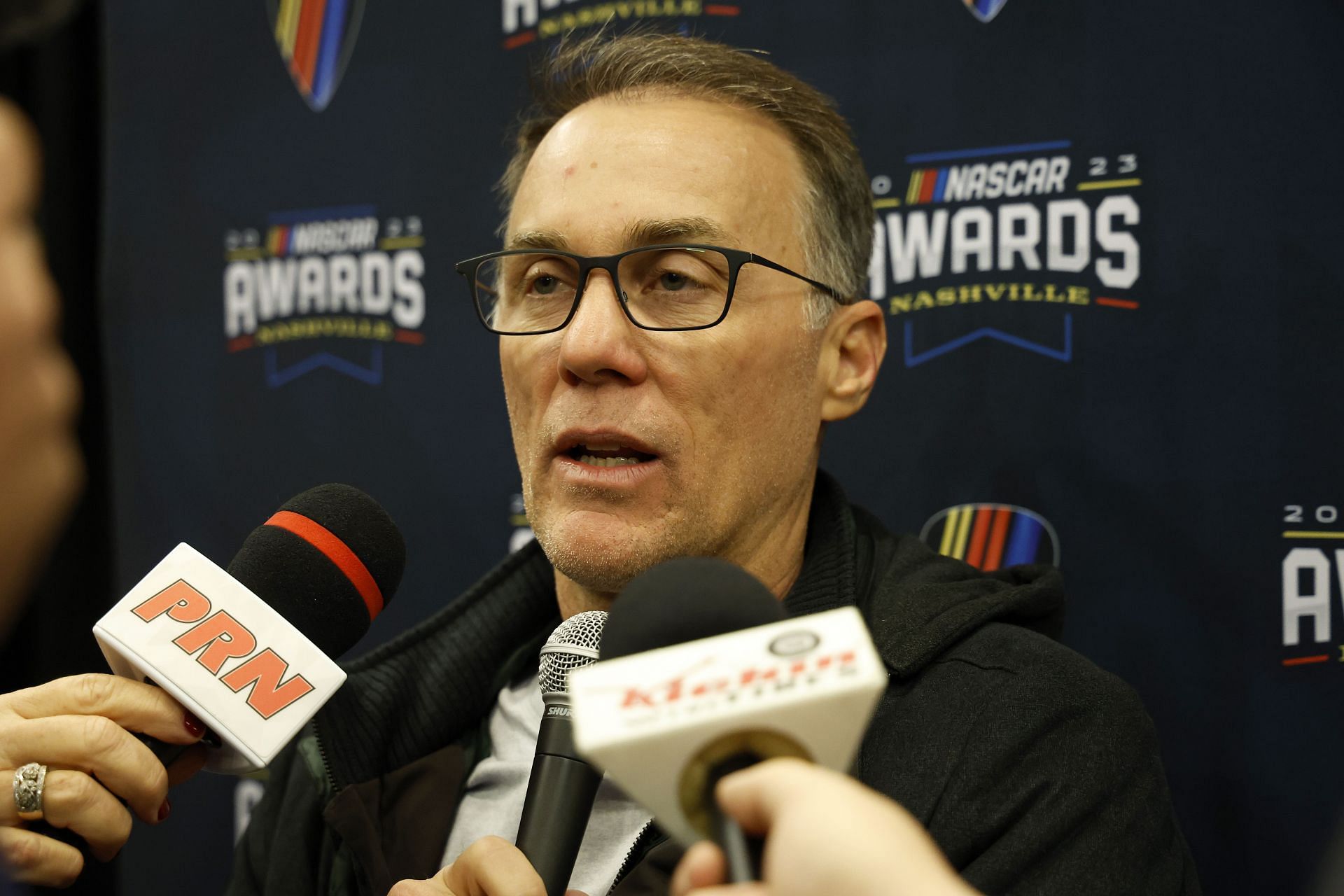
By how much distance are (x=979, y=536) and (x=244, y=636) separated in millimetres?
1104

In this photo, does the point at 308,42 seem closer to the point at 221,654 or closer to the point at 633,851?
the point at 221,654

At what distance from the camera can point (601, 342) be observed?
4.39 ft

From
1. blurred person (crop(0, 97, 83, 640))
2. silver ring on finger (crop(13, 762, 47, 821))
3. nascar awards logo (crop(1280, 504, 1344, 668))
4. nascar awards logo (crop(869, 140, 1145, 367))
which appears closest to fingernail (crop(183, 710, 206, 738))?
silver ring on finger (crop(13, 762, 47, 821))

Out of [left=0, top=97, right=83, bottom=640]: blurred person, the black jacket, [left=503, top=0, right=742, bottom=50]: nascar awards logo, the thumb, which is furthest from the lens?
[left=503, top=0, right=742, bottom=50]: nascar awards logo

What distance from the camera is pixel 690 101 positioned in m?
1.48

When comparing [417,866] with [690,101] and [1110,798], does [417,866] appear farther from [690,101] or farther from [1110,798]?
[690,101]

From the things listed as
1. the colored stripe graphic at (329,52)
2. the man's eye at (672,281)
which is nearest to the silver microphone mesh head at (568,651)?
the man's eye at (672,281)

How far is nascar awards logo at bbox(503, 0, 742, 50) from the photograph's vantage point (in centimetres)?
188

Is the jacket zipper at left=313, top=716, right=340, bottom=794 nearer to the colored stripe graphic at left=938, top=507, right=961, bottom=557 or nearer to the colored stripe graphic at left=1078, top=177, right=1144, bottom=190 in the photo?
the colored stripe graphic at left=938, top=507, right=961, bottom=557

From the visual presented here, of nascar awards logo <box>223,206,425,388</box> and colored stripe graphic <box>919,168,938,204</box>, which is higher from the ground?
colored stripe graphic <box>919,168,938,204</box>

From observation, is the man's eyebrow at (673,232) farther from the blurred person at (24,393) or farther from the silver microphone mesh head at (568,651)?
the blurred person at (24,393)

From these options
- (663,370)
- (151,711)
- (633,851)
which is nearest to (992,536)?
(663,370)

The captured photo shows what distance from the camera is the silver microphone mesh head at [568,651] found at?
114 centimetres

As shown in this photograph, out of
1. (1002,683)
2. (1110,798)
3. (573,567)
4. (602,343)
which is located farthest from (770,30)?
(1110,798)
